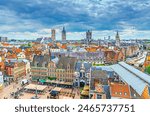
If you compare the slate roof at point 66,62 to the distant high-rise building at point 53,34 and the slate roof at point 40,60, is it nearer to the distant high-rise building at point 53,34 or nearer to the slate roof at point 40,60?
the slate roof at point 40,60

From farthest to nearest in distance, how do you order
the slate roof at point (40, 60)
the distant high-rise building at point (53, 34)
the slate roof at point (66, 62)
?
the slate roof at point (40, 60) < the slate roof at point (66, 62) < the distant high-rise building at point (53, 34)


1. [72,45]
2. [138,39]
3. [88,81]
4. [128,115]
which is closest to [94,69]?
[88,81]

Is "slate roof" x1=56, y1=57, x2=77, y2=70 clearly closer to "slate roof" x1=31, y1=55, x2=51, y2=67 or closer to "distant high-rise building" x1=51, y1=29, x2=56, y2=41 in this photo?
"slate roof" x1=31, y1=55, x2=51, y2=67

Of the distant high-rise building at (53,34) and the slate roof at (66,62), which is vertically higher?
the distant high-rise building at (53,34)

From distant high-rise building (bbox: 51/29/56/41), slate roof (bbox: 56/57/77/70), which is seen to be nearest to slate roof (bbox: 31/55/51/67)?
slate roof (bbox: 56/57/77/70)

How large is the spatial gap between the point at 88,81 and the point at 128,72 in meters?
0.79

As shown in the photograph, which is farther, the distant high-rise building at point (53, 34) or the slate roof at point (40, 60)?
the slate roof at point (40, 60)

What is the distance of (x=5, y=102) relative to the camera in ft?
8.70

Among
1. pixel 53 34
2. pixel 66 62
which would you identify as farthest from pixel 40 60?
pixel 53 34

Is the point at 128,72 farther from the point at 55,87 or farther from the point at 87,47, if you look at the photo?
the point at 55,87

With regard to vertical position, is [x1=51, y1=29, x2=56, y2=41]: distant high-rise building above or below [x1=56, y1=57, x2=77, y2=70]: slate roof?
above

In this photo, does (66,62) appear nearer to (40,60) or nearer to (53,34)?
(40,60)

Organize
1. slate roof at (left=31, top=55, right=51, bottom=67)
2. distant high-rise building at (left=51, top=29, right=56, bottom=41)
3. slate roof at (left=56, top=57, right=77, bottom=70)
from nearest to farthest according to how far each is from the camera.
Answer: distant high-rise building at (left=51, top=29, right=56, bottom=41) < slate roof at (left=56, top=57, right=77, bottom=70) < slate roof at (left=31, top=55, right=51, bottom=67)

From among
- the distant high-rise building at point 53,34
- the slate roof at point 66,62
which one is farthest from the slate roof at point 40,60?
the distant high-rise building at point 53,34
